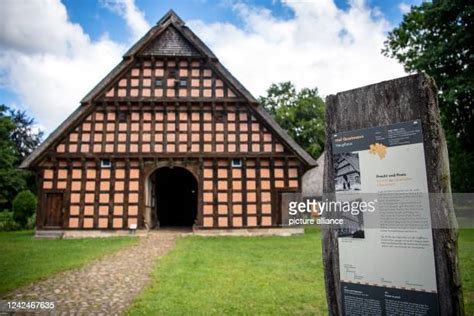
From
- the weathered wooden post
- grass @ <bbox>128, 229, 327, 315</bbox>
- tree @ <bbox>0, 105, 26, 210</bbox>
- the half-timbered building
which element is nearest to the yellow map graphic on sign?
the weathered wooden post

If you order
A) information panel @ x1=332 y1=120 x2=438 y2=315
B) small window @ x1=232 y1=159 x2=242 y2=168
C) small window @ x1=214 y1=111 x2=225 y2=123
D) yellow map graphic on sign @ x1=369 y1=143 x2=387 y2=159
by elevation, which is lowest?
information panel @ x1=332 y1=120 x2=438 y2=315

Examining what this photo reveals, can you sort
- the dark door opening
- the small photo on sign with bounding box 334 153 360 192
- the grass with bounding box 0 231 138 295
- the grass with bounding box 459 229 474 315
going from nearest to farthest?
the small photo on sign with bounding box 334 153 360 192, the grass with bounding box 459 229 474 315, the grass with bounding box 0 231 138 295, the dark door opening

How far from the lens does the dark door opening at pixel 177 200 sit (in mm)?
20769

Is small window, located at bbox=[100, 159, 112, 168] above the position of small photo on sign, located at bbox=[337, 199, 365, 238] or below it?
above

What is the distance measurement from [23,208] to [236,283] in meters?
16.9

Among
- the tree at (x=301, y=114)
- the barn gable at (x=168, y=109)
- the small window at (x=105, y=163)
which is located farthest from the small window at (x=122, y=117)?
the tree at (x=301, y=114)

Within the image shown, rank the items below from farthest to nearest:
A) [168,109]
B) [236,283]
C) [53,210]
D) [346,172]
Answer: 1. [168,109]
2. [53,210]
3. [236,283]
4. [346,172]

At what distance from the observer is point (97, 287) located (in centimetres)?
604

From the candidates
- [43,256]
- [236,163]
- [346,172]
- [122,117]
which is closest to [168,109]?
[122,117]

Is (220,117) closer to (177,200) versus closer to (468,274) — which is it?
(177,200)

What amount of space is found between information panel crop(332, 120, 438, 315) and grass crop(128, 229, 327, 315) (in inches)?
80.8

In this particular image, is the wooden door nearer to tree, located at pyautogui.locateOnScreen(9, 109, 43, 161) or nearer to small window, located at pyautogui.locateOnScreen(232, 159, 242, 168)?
small window, located at pyautogui.locateOnScreen(232, 159, 242, 168)

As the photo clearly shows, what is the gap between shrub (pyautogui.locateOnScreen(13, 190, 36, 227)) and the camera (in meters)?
18.7

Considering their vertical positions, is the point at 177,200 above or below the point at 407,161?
below
